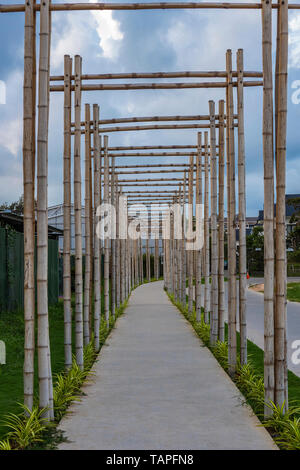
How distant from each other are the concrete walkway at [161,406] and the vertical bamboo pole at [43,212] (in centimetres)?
48

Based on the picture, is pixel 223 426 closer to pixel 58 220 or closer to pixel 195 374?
pixel 195 374

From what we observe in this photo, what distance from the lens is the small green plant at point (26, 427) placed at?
13.8 feet

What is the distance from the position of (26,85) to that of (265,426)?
3.28 meters

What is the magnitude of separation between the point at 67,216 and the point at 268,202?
2.79m

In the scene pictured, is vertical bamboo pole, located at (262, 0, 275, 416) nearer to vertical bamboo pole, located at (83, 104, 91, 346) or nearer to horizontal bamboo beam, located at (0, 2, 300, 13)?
horizontal bamboo beam, located at (0, 2, 300, 13)

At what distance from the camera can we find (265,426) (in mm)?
4578

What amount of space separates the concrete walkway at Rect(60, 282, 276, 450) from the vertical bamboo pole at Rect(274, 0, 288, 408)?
0.46 m

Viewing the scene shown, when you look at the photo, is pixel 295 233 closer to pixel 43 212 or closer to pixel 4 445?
pixel 43 212

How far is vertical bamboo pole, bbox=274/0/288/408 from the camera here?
4848 mm

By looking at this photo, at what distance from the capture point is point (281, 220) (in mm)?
4895

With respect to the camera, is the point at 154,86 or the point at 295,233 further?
the point at 295,233

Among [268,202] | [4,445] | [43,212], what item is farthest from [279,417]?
[43,212]

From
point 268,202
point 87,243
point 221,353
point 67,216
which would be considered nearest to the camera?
point 268,202
